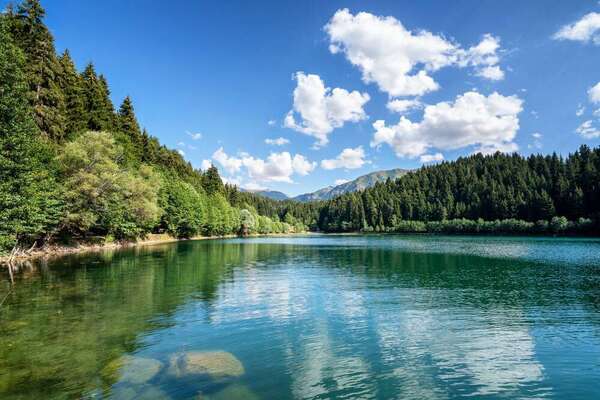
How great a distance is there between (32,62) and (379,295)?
58910mm

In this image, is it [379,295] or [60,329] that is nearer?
[60,329]

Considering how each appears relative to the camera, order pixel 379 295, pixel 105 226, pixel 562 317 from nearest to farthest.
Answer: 1. pixel 562 317
2. pixel 379 295
3. pixel 105 226

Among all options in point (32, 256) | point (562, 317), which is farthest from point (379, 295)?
point (32, 256)

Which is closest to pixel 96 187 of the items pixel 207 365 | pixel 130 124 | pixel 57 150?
pixel 57 150

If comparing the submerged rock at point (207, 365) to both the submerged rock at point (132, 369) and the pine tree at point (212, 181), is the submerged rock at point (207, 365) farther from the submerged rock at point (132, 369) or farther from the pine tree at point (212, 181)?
the pine tree at point (212, 181)

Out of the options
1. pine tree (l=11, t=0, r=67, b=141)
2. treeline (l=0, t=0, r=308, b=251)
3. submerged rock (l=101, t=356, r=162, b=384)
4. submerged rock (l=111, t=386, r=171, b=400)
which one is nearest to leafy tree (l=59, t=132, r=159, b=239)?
treeline (l=0, t=0, r=308, b=251)

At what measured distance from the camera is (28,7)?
54438mm

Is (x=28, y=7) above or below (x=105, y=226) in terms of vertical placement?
above

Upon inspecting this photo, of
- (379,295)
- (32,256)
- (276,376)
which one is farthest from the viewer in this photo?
(32,256)

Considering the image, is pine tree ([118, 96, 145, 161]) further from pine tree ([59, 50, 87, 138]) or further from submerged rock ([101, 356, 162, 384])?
submerged rock ([101, 356, 162, 384])

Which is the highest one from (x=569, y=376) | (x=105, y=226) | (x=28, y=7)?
(x=28, y=7)

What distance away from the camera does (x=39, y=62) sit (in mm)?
54188

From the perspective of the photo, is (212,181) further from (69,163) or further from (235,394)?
(235,394)

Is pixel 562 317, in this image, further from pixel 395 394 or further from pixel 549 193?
pixel 549 193
